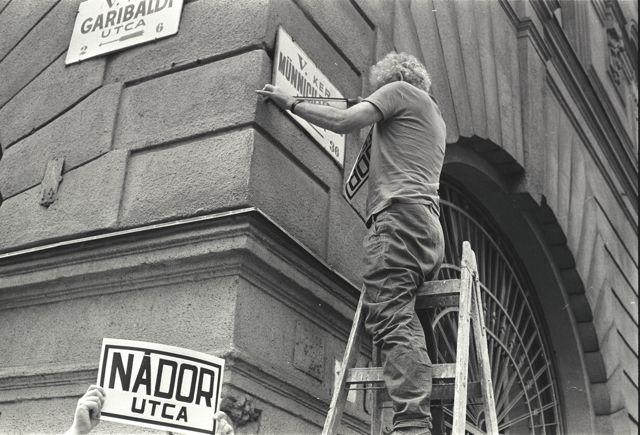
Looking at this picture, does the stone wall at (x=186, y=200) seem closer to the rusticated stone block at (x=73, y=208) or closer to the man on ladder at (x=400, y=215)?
the rusticated stone block at (x=73, y=208)

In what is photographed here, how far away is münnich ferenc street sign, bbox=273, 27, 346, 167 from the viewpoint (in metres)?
5.60

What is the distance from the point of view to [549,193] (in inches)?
387

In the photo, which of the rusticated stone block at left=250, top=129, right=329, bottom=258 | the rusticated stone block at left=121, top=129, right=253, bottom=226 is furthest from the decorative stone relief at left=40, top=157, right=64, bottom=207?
the rusticated stone block at left=250, top=129, right=329, bottom=258

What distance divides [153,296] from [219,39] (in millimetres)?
1874

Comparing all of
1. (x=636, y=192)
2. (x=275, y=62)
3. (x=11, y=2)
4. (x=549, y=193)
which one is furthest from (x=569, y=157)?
(x=11, y=2)

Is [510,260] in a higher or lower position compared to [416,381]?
higher

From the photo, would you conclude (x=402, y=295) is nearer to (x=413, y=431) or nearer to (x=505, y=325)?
(x=413, y=431)

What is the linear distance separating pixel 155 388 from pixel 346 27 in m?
3.98

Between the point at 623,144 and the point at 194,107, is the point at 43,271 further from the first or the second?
the point at 623,144

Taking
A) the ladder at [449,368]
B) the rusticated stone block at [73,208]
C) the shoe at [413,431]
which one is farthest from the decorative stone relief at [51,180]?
the shoe at [413,431]

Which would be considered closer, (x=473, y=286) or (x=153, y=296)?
(x=473, y=286)

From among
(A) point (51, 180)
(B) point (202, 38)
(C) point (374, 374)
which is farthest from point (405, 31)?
(C) point (374, 374)

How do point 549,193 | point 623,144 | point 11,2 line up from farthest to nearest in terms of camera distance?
point 623,144
point 549,193
point 11,2

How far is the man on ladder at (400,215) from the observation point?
157 inches
